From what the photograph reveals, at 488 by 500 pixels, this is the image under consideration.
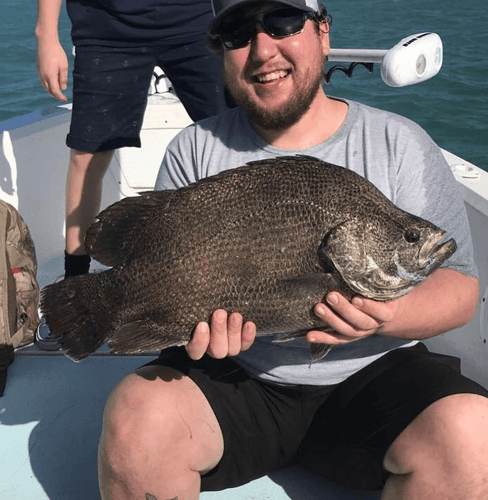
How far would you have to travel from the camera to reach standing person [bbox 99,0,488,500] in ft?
Answer: 6.05

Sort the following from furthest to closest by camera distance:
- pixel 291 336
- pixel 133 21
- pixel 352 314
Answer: pixel 133 21 → pixel 291 336 → pixel 352 314

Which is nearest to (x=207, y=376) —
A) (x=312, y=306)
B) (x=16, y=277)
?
(x=312, y=306)

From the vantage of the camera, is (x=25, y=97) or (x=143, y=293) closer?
(x=143, y=293)

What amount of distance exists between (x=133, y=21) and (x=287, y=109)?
1.44 meters

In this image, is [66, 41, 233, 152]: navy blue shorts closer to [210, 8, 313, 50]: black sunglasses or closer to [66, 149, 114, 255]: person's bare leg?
[66, 149, 114, 255]: person's bare leg

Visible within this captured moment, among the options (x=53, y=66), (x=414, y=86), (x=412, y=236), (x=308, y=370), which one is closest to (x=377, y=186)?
(x=412, y=236)

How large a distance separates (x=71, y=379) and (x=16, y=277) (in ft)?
1.93

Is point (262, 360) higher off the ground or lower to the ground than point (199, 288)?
lower

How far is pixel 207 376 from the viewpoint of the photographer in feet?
7.02

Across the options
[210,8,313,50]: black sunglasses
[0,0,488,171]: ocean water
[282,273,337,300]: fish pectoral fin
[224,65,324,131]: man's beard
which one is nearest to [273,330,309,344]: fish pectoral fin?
[282,273,337,300]: fish pectoral fin

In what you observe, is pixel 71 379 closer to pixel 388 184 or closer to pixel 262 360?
pixel 262 360

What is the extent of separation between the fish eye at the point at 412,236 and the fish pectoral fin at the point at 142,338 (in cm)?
68

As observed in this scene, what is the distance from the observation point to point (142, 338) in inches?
75.0

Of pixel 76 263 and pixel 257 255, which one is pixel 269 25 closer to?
pixel 257 255
